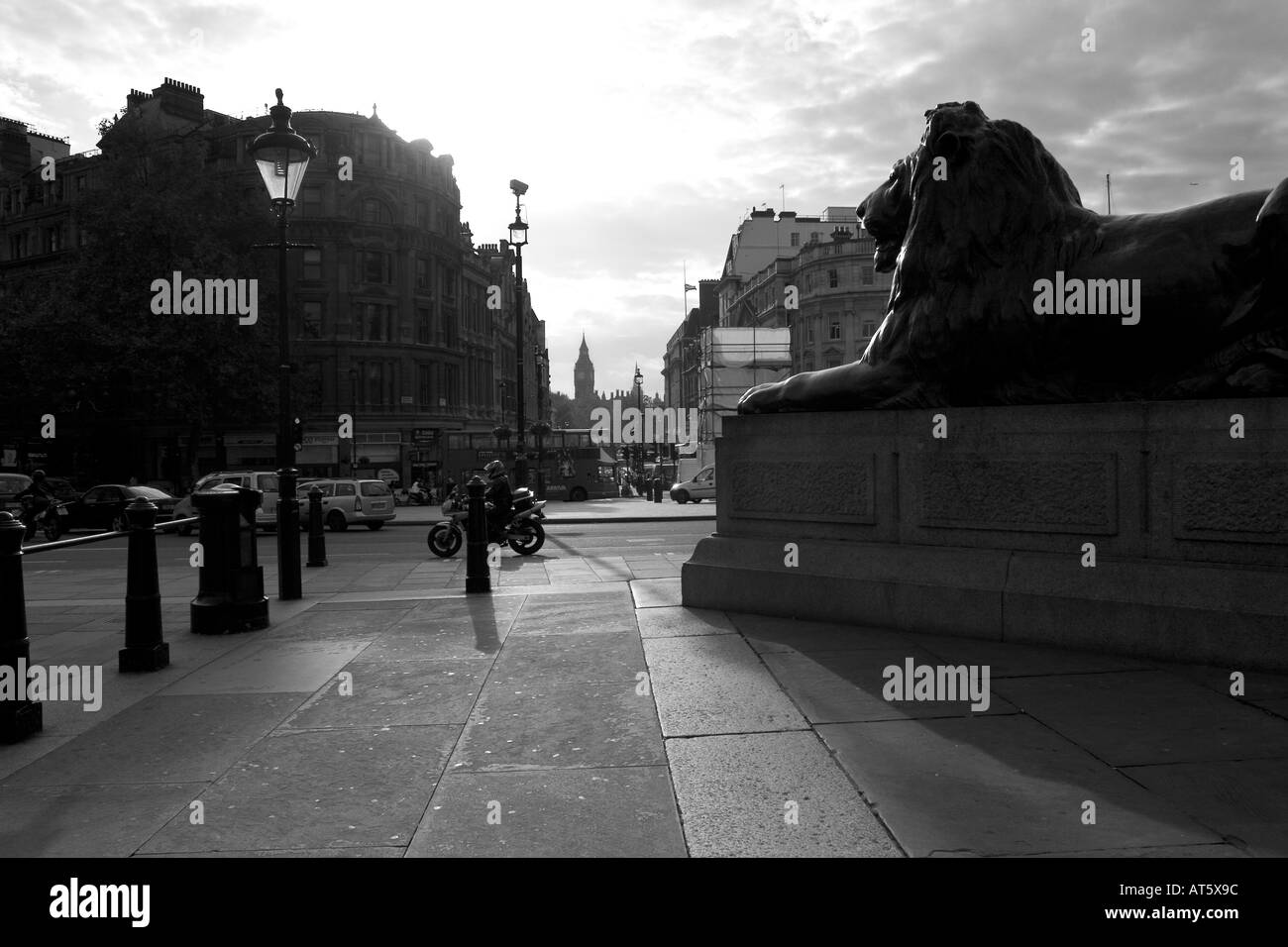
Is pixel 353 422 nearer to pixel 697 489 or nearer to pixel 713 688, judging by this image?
pixel 697 489

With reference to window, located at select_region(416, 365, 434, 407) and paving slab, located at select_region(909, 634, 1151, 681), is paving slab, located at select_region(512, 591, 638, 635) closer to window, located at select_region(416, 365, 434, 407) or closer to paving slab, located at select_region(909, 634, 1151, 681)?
paving slab, located at select_region(909, 634, 1151, 681)

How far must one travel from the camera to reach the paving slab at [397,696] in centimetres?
444

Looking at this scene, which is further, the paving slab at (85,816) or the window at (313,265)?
the window at (313,265)

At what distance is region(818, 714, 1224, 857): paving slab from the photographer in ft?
9.18

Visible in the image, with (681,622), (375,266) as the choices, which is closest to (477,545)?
(681,622)

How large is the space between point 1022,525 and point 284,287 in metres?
9.70

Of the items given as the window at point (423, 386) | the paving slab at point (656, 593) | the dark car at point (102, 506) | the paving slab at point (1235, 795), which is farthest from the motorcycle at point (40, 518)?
the window at point (423, 386)

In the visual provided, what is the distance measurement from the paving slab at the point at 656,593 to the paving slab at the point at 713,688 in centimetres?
139

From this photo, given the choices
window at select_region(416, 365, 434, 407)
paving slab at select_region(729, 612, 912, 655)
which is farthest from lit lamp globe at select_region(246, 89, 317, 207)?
window at select_region(416, 365, 434, 407)

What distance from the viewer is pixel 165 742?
423cm

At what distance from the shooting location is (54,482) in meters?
33.7

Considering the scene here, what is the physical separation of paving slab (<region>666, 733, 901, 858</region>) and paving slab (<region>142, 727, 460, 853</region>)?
3.19 feet

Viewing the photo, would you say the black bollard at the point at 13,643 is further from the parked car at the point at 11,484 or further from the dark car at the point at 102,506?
the parked car at the point at 11,484
